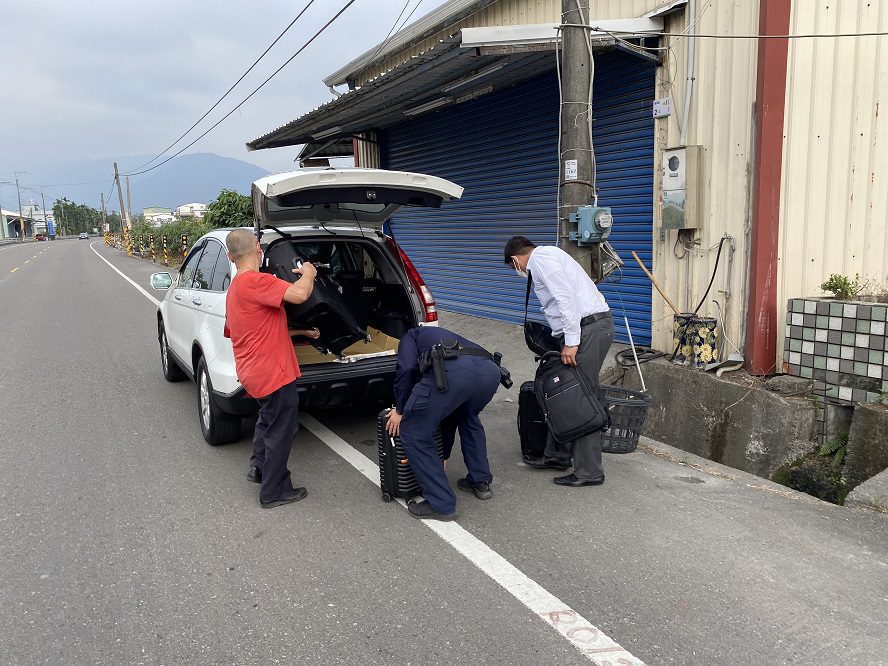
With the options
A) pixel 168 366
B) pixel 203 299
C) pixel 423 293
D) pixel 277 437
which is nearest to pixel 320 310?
pixel 277 437

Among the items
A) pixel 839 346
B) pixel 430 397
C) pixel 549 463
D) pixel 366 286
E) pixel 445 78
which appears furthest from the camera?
pixel 445 78

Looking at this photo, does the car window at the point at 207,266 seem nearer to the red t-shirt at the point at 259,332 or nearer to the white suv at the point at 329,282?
the white suv at the point at 329,282

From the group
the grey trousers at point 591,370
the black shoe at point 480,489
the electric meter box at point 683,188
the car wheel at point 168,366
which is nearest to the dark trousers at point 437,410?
the black shoe at point 480,489

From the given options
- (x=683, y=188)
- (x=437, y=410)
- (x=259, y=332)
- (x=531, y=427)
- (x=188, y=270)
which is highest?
(x=683, y=188)

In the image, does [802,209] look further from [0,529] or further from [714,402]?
[0,529]

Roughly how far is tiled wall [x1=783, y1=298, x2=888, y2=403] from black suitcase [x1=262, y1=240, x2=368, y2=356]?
3466 millimetres

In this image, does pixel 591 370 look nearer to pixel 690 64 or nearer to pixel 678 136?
pixel 678 136

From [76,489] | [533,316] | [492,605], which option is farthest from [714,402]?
[76,489]

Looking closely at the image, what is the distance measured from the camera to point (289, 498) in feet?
13.9

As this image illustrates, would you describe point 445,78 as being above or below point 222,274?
above

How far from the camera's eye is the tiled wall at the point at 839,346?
4.83 metres

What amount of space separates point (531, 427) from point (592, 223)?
1.77 metres

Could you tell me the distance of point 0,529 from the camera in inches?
154

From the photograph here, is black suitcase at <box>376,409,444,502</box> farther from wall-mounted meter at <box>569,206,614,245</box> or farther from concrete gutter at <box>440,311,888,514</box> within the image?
wall-mounted meter at <box>569,206,614,245</box>
